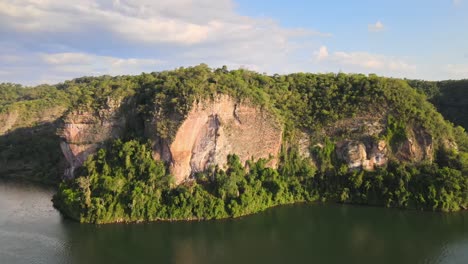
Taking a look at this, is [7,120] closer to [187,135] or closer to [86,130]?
[86,130]

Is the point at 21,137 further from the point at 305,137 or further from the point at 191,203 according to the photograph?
the point at 305,137

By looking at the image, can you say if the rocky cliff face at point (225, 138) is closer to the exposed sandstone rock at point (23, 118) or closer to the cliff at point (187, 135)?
the cliff at point (187, 135)

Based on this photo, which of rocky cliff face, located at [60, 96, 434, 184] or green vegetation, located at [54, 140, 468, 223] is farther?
rocky cliff face, located at [60, 96, 434, 184]

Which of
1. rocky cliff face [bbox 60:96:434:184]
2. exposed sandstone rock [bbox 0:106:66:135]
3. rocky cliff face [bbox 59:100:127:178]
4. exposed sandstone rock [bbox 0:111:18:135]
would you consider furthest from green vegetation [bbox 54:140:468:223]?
exposed sandstone rock [bbox 0:111:18:135]

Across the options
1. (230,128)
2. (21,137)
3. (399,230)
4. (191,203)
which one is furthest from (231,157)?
(21,137)

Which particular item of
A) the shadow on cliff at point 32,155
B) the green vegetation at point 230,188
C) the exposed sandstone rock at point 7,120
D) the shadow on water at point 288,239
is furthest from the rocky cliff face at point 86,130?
the exposed sandstone rock at point 7,120

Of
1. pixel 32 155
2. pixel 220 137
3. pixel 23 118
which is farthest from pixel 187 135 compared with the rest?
pixel 23 118

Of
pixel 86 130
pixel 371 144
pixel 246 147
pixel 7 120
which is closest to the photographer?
pixel 86 130

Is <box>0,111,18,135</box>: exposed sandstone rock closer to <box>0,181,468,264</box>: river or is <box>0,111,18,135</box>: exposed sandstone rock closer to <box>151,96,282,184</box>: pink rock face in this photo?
<box>0,181,468,264</box>: river
